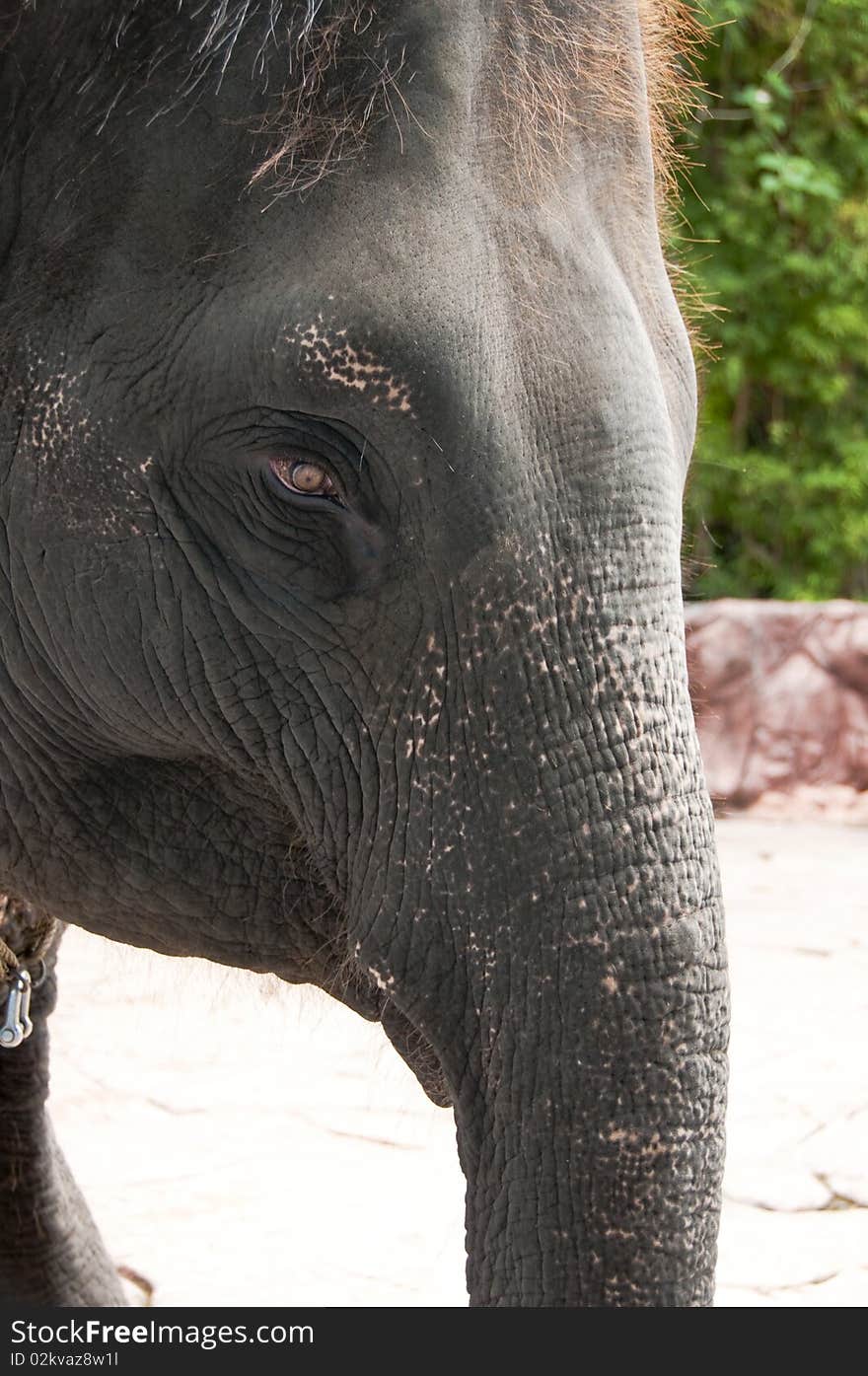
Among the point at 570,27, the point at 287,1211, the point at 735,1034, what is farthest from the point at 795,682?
the point at 570,27

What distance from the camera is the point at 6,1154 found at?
2217mm

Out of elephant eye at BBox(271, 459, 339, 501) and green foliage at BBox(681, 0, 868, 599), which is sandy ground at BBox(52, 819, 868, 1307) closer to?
elephant eye at BBox(271, 459, 339, 501)

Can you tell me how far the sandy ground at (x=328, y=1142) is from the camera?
256 centimetres

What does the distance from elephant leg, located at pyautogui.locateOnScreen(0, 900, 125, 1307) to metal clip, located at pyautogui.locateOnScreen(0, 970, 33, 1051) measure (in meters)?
0.23

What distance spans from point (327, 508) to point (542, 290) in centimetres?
20

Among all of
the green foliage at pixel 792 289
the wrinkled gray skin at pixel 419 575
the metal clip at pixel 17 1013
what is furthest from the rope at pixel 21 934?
the green foliage at pixel 792 289

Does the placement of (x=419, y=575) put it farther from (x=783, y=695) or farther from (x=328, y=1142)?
(x=783, y=695)

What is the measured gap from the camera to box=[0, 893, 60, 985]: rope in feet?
6.24

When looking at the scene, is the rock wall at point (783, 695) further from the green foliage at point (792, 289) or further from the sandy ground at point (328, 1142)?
the sandy ground at point (328, 1142)

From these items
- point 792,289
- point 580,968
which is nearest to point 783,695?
point 792,289

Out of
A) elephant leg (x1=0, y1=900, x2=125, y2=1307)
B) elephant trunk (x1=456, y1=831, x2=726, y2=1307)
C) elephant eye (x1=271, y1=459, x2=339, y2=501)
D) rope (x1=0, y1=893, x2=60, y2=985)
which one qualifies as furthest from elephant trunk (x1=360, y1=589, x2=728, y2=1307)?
elephant leg (x1=0, y1=900, x2=125, y2=1307)

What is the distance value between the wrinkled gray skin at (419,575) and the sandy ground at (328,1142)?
34 cm

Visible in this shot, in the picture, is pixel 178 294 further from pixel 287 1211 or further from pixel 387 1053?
pixel 387 1053

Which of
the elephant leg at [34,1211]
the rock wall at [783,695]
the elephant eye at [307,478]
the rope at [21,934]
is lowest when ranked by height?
the elephant leg at [34,1211]
